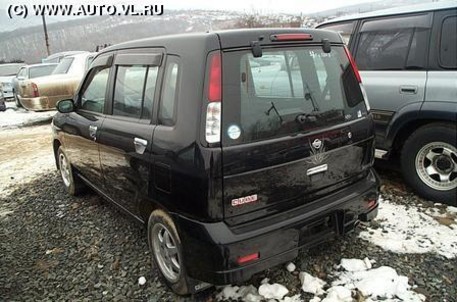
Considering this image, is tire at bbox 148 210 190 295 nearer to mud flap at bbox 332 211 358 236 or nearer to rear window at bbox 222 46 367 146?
rear window at bbox 222 46 367 146

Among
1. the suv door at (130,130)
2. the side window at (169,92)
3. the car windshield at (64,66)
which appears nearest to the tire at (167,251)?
the suv door at (130,130)

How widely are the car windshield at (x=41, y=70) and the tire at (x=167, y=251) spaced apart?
407 inches

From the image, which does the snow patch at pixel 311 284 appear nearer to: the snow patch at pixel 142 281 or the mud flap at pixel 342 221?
the mud flap at pixel 342 221

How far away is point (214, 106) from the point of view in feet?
7.57

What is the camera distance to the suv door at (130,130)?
281 centimetres

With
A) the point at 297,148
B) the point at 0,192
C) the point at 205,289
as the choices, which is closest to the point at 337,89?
the point at 297,148

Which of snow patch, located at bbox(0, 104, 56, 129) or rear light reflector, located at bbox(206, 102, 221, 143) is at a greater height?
rear light reflector, located at bbox(206, 102, 221, 143)

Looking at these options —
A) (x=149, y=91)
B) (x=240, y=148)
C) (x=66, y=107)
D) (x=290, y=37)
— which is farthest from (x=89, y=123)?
(x=290, y=37)

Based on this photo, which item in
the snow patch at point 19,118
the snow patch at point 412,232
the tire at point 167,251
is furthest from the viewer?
the snow patch at point 19,118

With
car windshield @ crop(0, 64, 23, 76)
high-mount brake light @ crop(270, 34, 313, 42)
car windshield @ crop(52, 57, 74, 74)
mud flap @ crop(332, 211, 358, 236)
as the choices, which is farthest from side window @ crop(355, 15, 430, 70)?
car windshield @ crop(0, 64, 23, 76)

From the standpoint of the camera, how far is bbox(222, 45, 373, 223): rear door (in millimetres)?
2342

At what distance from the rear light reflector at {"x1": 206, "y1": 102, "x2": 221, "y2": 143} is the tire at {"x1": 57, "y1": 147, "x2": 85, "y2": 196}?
9.76 feet

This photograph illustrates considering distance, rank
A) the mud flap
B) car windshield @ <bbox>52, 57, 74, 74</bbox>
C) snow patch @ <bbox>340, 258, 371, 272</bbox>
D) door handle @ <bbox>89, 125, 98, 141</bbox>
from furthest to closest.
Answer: car windshield @ <bbox>52, 57, 74, 74</bbox> < door handle @ <bbox>89, 125, 98, 141</bbox> < snow patch @ <bbox>340, 258, 371, 272</bbox> < the mud flap

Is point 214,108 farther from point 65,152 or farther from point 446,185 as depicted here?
point 65,152
